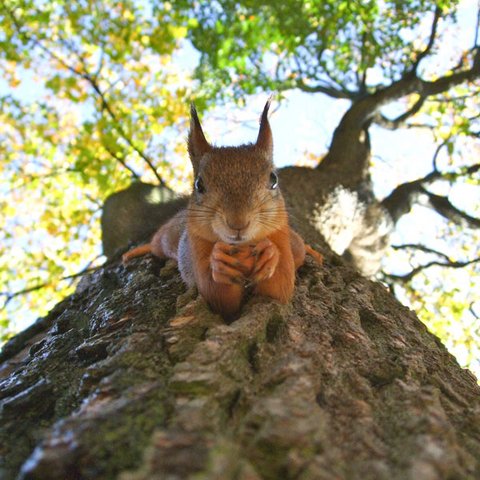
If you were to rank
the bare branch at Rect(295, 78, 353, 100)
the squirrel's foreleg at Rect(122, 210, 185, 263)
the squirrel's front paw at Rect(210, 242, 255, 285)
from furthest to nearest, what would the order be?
the bare branch at Rect(295, 78, 353, 100) < the squirrel's foreleg at Rect(122, 210, 185, 263) < the squirrel's front paw at Rect(210, 242, 255, 285)

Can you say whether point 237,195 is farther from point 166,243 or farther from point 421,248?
point 421,248

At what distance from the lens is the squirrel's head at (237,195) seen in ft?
5.44

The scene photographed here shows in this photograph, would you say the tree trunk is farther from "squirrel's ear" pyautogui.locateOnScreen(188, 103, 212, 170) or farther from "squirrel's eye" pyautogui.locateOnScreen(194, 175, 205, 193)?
"squirrel's ear" pyautogui.locateOnScreen(188, 103, 212, 170)

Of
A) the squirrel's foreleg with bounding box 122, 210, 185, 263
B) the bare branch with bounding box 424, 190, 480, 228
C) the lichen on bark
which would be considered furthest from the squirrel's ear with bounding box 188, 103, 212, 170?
the bare branch with bounding box 424, 190, 480, 228

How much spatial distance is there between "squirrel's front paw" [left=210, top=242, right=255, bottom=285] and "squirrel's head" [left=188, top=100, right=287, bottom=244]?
0.12ft

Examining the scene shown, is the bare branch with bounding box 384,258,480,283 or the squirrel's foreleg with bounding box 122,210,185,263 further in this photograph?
the bare branch with bounding box 384,258,480,283

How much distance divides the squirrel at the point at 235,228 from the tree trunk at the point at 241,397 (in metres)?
0.09

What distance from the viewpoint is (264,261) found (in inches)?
64.7

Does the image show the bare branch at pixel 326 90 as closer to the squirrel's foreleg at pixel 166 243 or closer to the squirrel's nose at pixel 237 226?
the squirrel's foreleg at pixel 166 243

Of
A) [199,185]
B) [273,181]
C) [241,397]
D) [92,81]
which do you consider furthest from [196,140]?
[92,81]

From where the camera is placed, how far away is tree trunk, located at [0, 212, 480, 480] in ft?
2.94

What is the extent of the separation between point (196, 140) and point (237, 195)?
591mm

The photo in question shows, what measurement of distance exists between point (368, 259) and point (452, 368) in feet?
10.1

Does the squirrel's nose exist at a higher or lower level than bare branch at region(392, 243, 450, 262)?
lower
